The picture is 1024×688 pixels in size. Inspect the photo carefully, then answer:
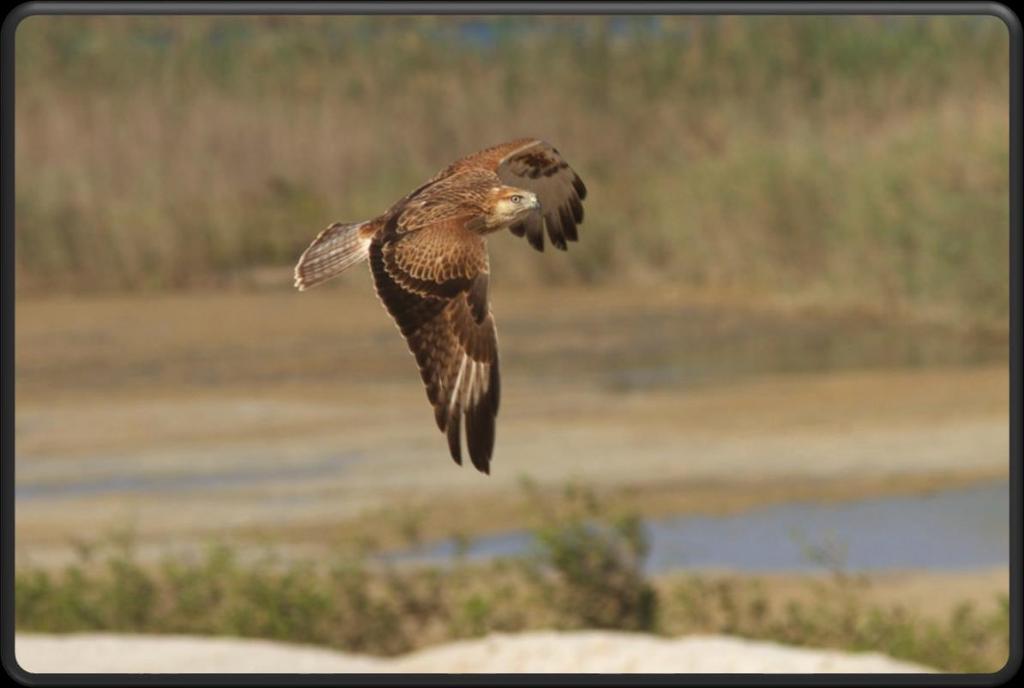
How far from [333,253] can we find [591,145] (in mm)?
16209

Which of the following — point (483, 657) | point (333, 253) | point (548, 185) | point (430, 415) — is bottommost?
point (483, 657)

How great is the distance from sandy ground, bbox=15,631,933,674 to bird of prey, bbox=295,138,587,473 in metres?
4.03

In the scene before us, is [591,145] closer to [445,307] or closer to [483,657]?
[483,657]

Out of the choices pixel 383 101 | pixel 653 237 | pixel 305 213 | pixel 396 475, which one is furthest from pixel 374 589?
pixel 383 101

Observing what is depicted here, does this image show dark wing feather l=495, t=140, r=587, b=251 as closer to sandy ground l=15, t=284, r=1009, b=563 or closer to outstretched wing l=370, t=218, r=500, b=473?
outstretched wing l=370, t=218, r=500, b=473

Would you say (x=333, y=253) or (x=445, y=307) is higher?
(x=333, y=253)

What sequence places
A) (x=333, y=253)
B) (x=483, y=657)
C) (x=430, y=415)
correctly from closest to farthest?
1. (x=333, y=253)
2. (x=483, y=657)
3. (x=430, y=415)

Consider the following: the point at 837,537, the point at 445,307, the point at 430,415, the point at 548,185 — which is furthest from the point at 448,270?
the point at 430,415

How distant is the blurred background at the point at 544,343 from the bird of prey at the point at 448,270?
16.4ft

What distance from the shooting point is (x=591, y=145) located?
66.0 ft

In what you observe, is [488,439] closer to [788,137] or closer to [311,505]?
Answer: [311,505]

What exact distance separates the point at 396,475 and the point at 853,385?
4.61 m

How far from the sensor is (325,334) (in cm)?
1942

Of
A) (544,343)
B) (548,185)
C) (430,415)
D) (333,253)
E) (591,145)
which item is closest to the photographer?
(333,253)
